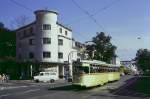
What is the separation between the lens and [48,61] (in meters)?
78.7

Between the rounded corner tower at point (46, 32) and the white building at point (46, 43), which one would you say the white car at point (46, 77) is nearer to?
the white building at point (46, 43)

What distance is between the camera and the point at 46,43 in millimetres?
79188

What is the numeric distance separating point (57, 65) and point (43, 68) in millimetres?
3631

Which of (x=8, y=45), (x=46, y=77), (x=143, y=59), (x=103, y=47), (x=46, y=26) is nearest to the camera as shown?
(x=46, y=77)

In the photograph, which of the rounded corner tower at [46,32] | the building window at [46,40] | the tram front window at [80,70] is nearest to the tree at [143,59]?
the rounded corner tower at [46,32]

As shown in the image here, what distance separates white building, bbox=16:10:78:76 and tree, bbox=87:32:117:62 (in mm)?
30981

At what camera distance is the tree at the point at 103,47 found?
115562 millimetres

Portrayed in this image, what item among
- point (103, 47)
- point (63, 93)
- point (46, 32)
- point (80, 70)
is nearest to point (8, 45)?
point (46, 32)

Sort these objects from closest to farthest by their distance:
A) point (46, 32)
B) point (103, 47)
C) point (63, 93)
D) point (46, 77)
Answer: point (63, 93) < point (46, 77) < point (46, 32) < point (103, 47)

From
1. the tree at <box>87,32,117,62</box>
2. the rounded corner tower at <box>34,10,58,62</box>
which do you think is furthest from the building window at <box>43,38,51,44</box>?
the tree at <box>87,32,117,62</box>

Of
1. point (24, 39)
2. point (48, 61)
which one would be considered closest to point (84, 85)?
point (48, 61)

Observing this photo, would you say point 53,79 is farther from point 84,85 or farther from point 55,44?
point 84,85

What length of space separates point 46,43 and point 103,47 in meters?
41.4

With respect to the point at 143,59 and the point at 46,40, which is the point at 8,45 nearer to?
the point at 46,40
